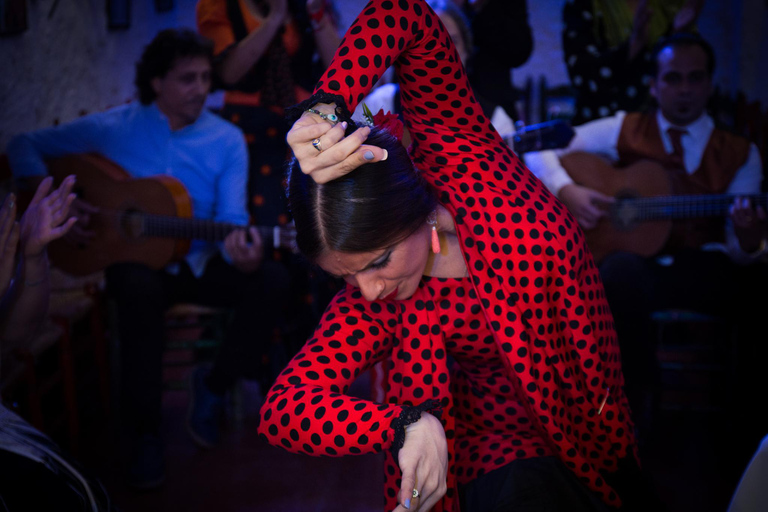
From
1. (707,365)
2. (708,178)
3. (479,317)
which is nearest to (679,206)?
(708,178)

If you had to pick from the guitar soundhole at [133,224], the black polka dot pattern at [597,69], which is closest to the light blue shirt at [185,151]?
the guitar soundhole at [133,224]

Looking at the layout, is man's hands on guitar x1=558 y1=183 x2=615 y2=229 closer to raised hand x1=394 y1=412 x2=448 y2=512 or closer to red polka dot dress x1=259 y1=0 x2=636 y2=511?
red polka dot dress x1=259 y1=0 x2=636 y2=511

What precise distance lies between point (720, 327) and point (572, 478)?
1647mm

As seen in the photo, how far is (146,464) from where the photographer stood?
2.12m

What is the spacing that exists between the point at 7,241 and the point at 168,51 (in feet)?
4.82

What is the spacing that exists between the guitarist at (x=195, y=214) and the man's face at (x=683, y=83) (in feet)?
6.01

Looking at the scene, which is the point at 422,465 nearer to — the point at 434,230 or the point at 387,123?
the point at 434,230

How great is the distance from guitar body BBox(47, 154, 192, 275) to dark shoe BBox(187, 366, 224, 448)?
1.86 ft

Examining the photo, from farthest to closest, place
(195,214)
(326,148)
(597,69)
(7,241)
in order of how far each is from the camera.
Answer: (597,69) < (195,214) < (7,241) < (326,148)

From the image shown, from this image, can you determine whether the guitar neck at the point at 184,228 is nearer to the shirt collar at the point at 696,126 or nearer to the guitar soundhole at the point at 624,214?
the guitar soundhole at the point at 624,214

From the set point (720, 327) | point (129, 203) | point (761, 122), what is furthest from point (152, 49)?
point (761, 122)

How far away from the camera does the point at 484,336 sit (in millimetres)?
1229

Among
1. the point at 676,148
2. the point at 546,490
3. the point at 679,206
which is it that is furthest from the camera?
the point at 676,148

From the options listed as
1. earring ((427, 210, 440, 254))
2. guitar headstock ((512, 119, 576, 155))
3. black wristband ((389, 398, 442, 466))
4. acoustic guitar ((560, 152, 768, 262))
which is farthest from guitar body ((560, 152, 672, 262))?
black wristband ((389, 398, 442, 466))
